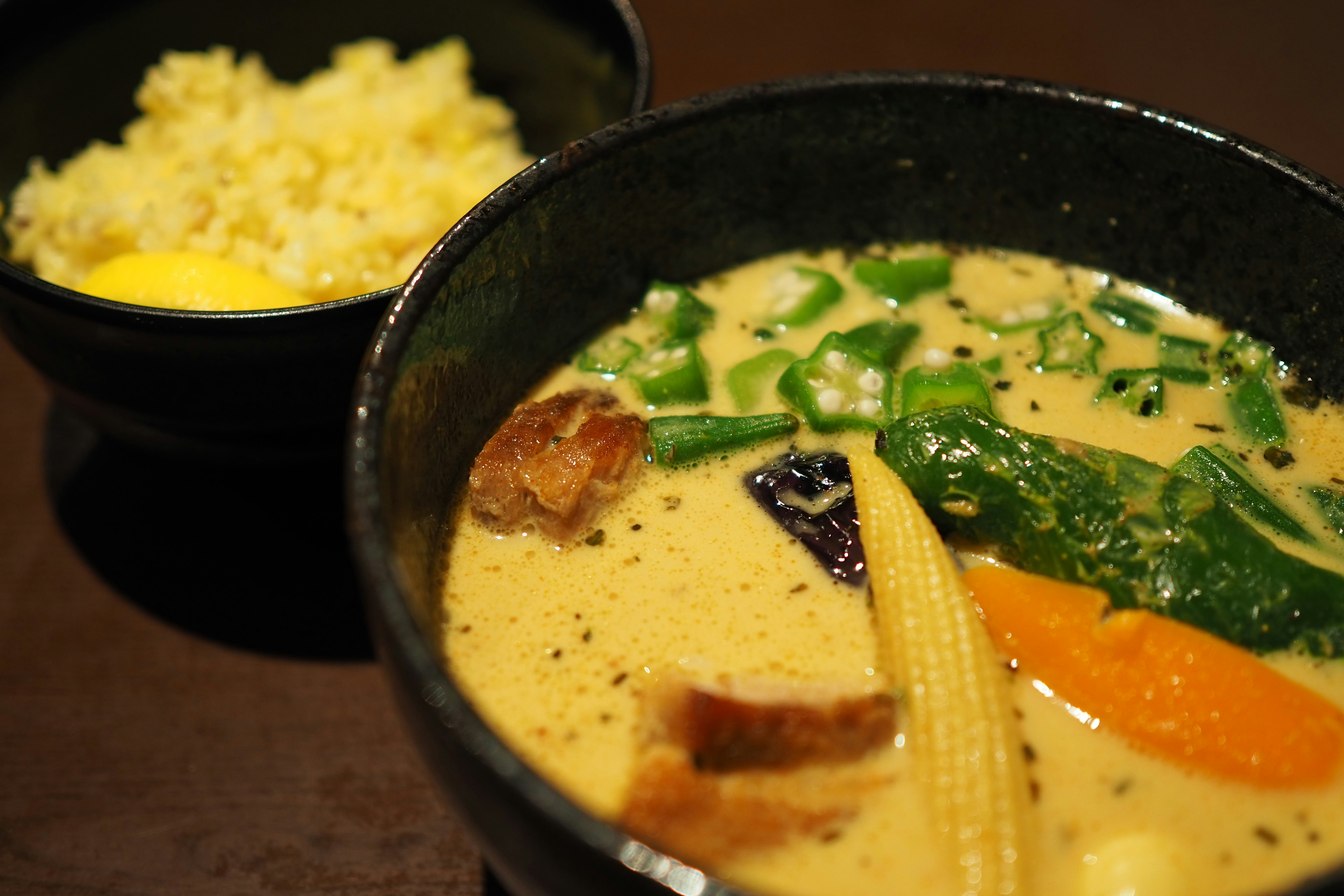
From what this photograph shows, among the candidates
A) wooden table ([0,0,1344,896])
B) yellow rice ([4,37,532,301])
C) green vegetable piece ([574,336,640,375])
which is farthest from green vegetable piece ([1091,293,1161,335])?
yellow rice ([4,37,532,301])

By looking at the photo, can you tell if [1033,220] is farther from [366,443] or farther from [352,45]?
[352,45]

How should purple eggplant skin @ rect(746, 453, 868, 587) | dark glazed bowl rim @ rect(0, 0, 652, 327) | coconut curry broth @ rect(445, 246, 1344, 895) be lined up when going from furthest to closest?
1. dark glazed bowl rim @ rect(0, 0, 652, 327)
2. purple eggplant skin @ rect(746, 453, 868, 587)
3. coconut curry broth @ rect(445, 246, 1344, 895)

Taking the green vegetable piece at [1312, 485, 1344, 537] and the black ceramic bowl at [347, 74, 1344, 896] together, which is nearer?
the black ceramic bowl at [347, 74, 1344, 896]

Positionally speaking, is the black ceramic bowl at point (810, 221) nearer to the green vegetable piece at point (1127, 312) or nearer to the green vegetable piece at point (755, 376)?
the green vegetable piece at point (1127, 312)

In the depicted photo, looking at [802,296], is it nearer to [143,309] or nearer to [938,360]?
[938,360]

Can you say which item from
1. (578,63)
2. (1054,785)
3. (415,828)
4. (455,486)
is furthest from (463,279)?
(578,63)

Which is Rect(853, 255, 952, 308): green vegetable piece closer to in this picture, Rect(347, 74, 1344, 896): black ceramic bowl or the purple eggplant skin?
Rect(347, 74, 1344, 896): black ceramic bowl
